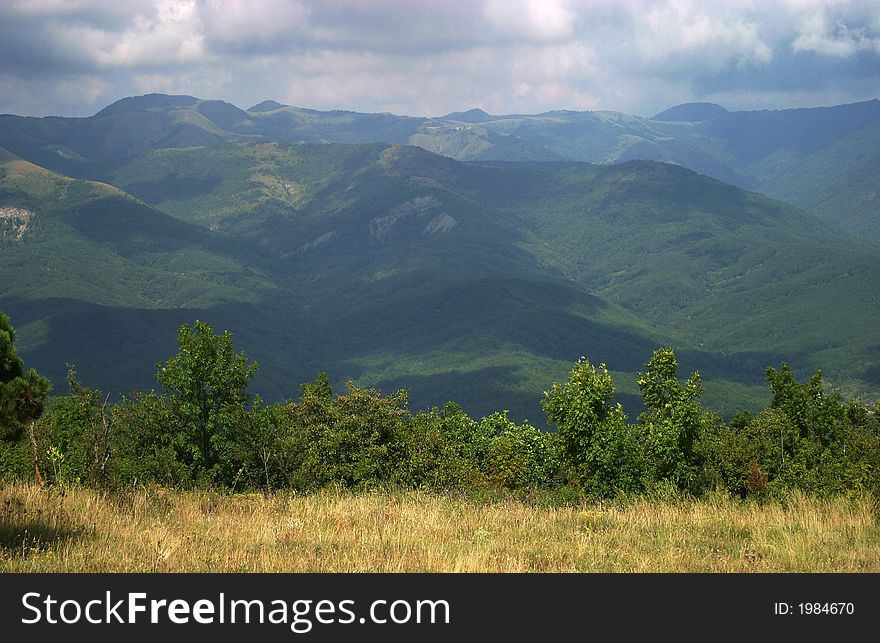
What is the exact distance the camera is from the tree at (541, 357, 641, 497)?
3125 cm

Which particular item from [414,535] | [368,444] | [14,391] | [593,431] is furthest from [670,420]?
[14,391]

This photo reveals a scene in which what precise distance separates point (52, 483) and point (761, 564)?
1540 centimetres

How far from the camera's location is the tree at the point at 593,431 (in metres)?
31.2

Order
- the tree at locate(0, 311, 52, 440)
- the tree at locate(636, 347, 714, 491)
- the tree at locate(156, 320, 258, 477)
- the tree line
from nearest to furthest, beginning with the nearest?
the tree at locate(0, 311, 52, 440)
the tree line
the tree at locate(636, 347, 714, 491)
the tree at locate(156, 320, 258, 477)

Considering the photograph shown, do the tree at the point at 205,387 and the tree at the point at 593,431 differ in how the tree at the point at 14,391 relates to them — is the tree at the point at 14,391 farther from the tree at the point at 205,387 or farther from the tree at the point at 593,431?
the tree at the point at 593,431

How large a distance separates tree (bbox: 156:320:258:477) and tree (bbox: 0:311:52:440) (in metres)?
18.5

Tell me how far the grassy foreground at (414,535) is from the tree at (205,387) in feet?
41.3

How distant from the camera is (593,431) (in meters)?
32.6

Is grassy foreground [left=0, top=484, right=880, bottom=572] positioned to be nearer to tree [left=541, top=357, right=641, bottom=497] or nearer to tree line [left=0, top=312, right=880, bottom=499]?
tree line [left=0, top=312, right=880, bottom=499]

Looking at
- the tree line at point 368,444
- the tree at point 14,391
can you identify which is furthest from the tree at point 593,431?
the tree at point 14,391

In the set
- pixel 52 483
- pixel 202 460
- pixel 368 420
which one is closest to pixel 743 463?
pixel 368 420

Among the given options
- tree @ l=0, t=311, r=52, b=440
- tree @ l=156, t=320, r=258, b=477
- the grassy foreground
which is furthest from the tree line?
tree @ l=0, t=311, r=52, b=440

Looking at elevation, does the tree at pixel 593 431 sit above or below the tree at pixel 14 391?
below

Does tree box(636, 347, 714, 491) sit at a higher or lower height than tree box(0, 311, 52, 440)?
lower
